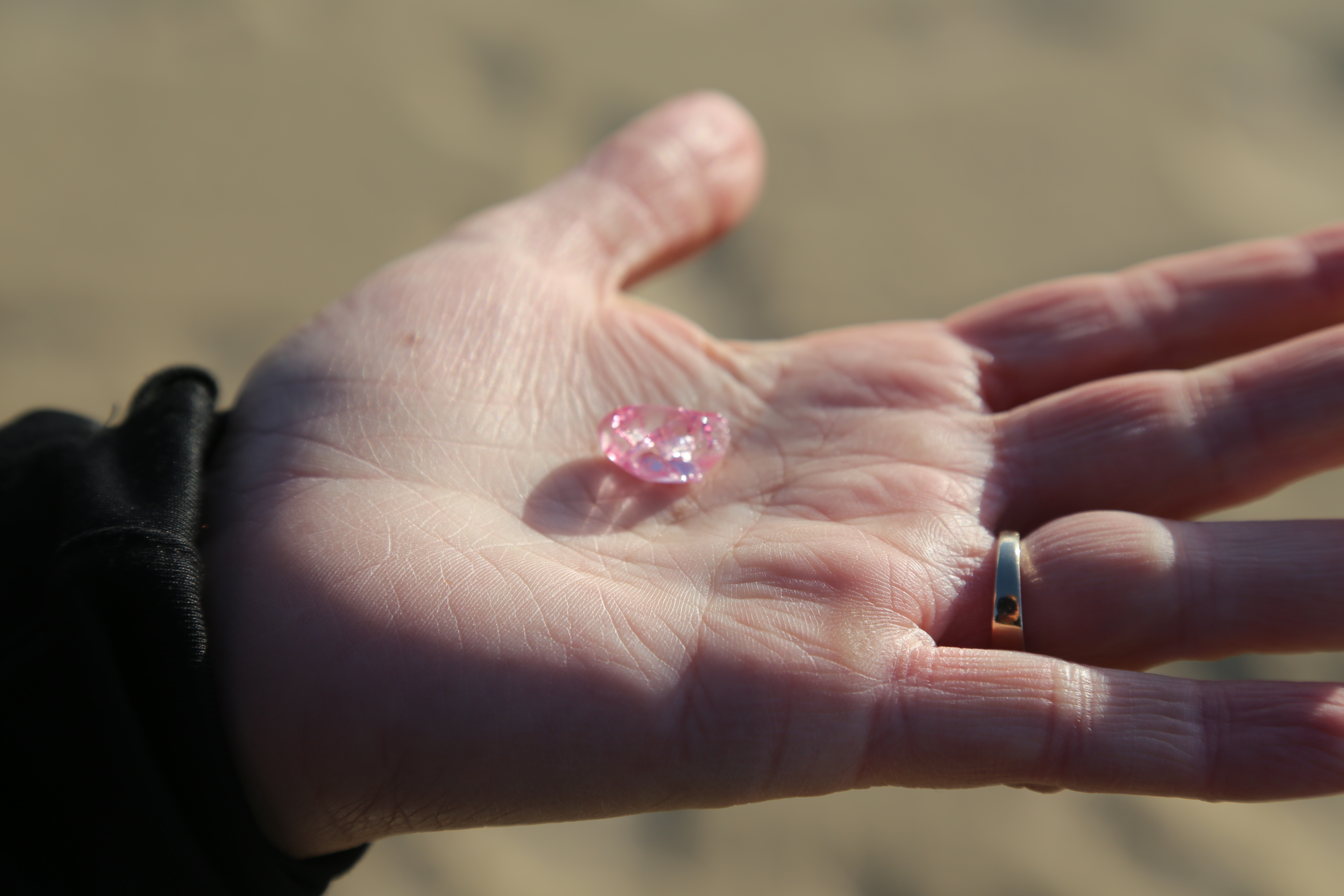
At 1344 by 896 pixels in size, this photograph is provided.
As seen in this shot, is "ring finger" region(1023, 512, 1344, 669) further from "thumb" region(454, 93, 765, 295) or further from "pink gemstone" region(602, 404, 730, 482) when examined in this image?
"thumb" region(454, 93, 765, 295)

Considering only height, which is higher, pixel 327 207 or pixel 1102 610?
pixel 327 207

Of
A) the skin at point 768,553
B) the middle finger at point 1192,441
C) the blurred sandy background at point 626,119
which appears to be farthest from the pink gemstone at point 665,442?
the blurred sandy background at point 626,119

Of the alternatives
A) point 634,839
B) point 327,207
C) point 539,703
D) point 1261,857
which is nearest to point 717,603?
point 539,703

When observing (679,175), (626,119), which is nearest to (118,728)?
(679,175)

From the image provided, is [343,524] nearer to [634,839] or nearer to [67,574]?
[67,574]

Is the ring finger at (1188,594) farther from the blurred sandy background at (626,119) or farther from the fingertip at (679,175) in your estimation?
the fingertip at (679,175)

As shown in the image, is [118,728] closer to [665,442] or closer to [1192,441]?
[665,442]

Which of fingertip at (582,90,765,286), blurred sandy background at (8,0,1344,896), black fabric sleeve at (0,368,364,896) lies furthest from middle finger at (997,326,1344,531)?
black fabric sleeve at (0,368,364,896)
